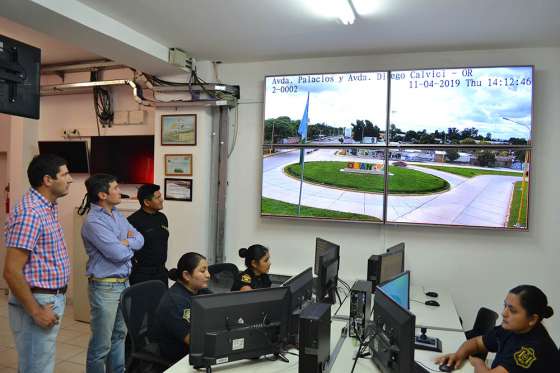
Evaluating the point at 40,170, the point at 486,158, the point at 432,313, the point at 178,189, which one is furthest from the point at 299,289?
the point at 178,189

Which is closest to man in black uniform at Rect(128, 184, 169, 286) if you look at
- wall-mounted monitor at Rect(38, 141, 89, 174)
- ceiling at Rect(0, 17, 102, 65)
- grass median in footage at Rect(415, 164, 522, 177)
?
ceiling at Rect(0, 17, 102, 65)

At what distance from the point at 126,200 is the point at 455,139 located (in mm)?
3458

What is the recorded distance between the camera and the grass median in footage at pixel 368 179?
12.8 ft

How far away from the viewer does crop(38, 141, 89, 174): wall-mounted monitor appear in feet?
17.2

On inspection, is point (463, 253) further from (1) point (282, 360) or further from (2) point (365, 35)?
(1) point (282, 360)

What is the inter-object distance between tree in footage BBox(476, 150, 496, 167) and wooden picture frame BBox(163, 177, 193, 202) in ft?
9.17

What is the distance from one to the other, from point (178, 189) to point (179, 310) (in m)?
2.42

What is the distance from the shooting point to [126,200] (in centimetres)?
476

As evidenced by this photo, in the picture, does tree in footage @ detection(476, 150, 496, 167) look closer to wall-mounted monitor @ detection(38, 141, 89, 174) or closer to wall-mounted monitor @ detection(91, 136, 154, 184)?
wall-mounted monitor @ detection(91, 136, 154, 184)

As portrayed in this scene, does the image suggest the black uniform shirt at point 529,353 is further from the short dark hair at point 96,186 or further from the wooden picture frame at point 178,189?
the wooden picture frame at point 178,189

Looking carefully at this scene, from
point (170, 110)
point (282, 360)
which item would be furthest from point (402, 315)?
point (170, 110)

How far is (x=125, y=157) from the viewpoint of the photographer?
197 inches

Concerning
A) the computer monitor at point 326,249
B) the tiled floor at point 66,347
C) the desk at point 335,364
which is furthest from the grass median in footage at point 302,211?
the tiled floor at point 66,347

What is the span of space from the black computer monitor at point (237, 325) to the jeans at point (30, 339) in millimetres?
908
